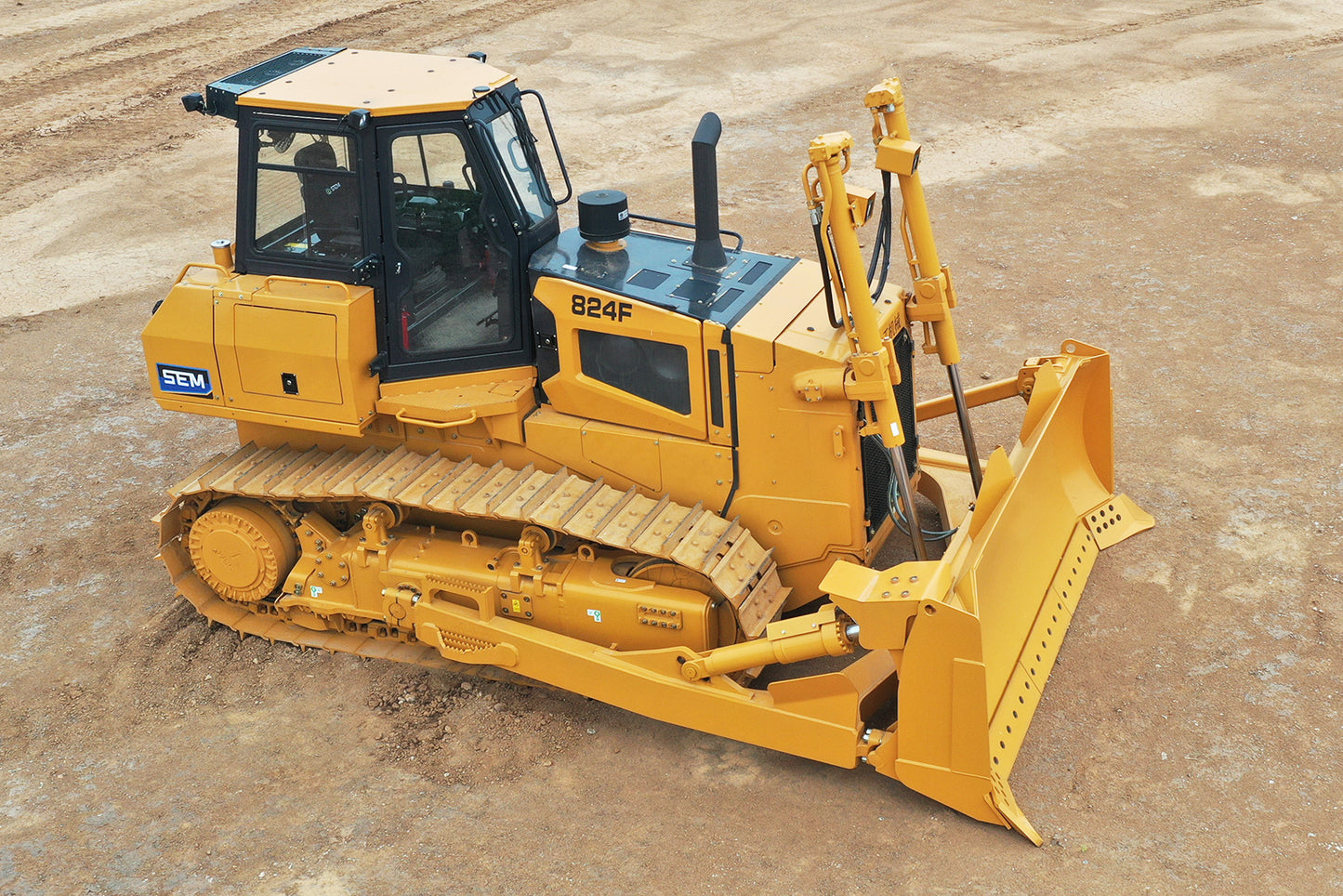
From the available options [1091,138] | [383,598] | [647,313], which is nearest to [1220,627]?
[647,313]

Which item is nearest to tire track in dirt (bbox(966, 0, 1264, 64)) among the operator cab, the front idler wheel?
the operator cab

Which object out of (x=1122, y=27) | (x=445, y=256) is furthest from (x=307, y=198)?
(x=1122, y=27)

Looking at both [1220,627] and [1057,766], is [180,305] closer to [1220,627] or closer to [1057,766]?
[1057,766]

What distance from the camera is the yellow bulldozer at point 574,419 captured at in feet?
20.4

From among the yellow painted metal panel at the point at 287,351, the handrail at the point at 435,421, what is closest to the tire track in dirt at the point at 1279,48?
the handrail at the point at 435,421

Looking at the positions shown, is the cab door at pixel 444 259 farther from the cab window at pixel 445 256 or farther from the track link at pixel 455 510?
Result: the track link at pixel 455 510

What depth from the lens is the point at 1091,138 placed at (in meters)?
14.7

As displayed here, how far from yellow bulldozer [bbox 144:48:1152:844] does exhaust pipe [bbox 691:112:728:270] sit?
22 mm

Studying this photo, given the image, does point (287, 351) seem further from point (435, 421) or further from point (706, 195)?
point (706, 195)

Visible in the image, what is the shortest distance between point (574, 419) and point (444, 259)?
110 centimetres

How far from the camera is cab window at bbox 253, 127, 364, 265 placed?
654cm

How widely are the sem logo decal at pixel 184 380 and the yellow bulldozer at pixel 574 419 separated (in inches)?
0.6

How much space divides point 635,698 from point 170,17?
16.7m

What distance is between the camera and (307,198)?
22.0 ft
